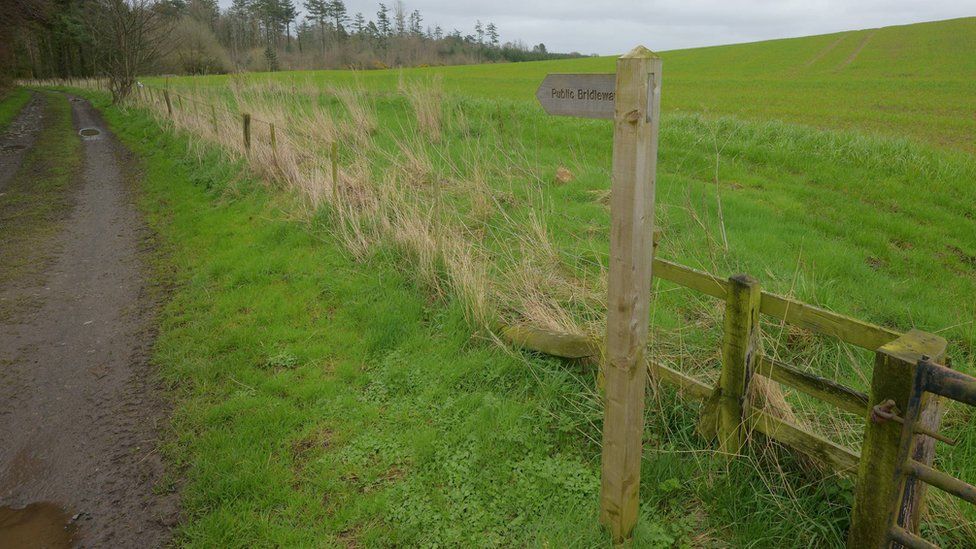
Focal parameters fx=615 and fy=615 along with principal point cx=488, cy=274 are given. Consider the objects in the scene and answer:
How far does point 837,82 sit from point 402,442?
30.8m

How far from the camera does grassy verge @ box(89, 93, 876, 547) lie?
10.3ft

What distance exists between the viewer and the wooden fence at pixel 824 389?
2350mm

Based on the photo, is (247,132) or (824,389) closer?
(824,389)

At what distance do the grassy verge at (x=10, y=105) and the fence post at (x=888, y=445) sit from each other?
2733 centimetres

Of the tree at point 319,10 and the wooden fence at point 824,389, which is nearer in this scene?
the wooden fence at point 824,389

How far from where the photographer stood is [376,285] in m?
6.08

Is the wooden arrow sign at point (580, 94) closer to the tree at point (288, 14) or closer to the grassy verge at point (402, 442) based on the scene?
the grassy verge at point (402, 442)

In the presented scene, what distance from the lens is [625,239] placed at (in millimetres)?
2566

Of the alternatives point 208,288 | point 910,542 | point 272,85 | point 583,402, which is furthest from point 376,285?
point 272,85

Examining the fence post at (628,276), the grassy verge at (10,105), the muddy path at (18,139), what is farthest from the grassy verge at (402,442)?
the grassy verge at (10,105)

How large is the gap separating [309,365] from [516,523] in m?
2.36

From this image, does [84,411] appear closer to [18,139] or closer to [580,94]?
[580,94]

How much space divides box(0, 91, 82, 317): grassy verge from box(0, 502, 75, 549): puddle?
3.46m

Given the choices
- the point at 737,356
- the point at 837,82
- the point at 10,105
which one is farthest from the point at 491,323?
the point at 10,105
